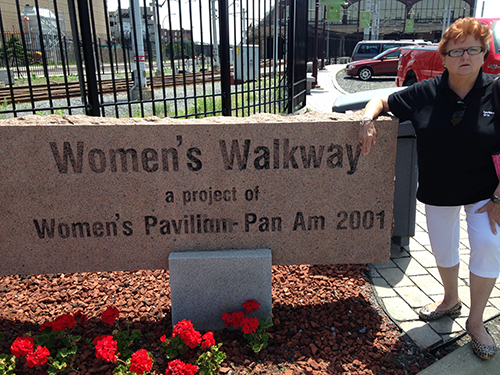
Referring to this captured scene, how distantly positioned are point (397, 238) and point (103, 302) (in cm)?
266

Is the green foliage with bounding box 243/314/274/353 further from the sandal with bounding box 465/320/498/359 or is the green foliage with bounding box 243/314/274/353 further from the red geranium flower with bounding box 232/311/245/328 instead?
the sandal with bounding box 465/320/498/359

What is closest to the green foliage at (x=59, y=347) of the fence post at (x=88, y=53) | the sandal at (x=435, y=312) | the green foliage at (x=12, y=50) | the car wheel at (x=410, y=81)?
the sandal at (x=435, y=312)

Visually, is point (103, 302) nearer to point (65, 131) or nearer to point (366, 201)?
point (65, 131)

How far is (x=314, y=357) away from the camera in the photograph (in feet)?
8.55

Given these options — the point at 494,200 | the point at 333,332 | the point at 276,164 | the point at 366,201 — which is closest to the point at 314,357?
the point at 333,332

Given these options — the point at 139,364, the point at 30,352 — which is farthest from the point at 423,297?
the point at 30,352

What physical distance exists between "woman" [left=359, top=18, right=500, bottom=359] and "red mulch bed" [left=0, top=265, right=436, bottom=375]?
0.61 metres

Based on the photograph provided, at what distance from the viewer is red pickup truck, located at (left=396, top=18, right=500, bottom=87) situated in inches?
Answer: 323

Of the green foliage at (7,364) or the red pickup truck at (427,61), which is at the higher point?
the red pickup truck at (427,61)

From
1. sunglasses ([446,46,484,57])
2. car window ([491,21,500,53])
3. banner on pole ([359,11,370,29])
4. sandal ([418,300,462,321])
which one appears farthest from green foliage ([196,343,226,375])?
banner on pole ([359,11,370,29])

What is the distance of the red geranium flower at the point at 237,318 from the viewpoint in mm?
2646

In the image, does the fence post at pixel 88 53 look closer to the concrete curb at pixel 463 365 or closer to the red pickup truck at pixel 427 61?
the concrete curb at pixel 463 365

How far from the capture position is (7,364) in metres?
2.44

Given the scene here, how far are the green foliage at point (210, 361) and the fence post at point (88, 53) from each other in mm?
2908
